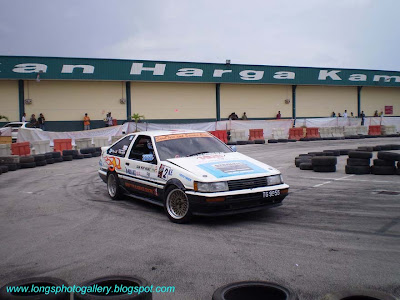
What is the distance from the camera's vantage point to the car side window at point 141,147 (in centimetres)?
786

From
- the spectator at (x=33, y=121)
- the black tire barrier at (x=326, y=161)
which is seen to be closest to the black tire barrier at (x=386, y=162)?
the black tire barrier at (x=326, y=161)

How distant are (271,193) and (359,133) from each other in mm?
27418

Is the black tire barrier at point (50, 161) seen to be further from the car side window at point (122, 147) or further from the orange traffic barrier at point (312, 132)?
the orange traffic barrier at point (312, 132)

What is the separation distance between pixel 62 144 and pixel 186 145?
14.9m

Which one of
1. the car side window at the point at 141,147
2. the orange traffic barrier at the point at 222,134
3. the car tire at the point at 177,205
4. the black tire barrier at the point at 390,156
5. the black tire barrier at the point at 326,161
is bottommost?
the car tire at the point at 177,205

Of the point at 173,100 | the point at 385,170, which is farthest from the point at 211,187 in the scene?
the point at 173,100

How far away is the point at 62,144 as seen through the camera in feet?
69.0

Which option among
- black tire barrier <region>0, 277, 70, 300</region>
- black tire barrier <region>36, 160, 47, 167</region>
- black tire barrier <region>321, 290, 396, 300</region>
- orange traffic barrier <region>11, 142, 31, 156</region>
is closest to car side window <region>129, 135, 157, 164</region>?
black tire barrier <region>0, 277, 70, 300</region>

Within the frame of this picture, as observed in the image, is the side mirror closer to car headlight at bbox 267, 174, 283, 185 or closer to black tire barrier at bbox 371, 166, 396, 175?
car headlight at bbox 267, 174, 283, 185

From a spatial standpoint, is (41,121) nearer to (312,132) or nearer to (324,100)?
(312,132)

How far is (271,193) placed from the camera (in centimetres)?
663

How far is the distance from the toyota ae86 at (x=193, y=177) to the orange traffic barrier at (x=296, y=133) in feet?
69.4

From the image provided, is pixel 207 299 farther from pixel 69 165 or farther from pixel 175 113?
pixel 175 113

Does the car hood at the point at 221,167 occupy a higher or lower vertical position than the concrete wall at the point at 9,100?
lower
